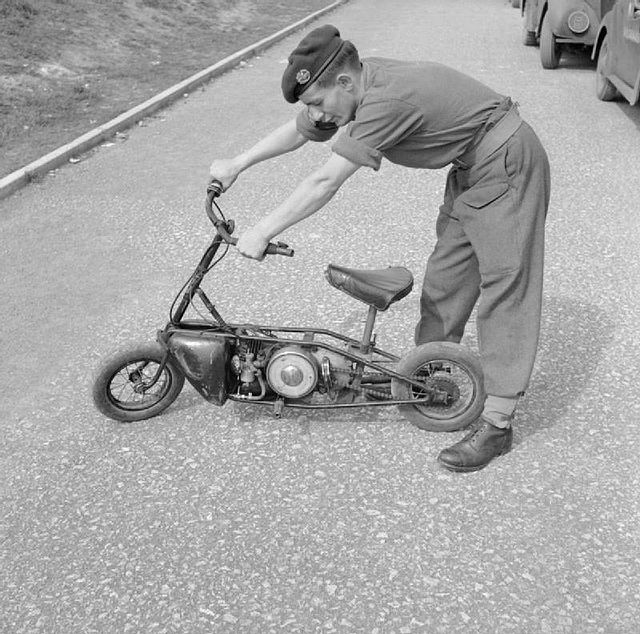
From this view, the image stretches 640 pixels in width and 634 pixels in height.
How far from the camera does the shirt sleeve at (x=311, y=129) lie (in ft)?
9.92

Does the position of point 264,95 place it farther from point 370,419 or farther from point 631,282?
point 370,419

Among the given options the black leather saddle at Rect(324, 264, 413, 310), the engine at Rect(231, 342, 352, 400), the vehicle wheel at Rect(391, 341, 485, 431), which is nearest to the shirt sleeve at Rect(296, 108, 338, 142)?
the black leather saddle at Rect(324, 264, 413, 310)

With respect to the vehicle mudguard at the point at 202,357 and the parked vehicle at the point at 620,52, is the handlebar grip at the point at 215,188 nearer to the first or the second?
the vehicle mudguard at the point at 202,357

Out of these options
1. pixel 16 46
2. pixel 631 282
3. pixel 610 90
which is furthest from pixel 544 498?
pixel 16 46

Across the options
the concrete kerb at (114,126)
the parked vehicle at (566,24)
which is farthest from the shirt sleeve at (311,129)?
the parked vehicle at (566,24)

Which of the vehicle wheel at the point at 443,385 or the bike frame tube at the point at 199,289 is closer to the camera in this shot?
the bike frame tube at the point at 199,289

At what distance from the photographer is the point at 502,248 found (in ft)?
9.69

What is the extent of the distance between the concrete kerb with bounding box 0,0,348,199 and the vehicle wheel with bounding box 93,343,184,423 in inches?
135

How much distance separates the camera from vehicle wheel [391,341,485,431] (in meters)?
3.30

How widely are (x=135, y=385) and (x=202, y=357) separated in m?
0.45

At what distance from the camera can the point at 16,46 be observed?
984 centimetres

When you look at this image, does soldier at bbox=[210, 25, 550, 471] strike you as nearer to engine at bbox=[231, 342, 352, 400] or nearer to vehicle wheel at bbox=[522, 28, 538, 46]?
engine at bbox=[231, 342, 352, 400]

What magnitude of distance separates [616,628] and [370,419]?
1.41 meters

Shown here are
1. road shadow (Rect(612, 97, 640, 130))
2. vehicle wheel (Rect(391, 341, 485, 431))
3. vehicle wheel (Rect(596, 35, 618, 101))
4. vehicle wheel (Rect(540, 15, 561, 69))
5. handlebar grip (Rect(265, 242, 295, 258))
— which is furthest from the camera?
vehicle wheel (Rect(540, 15, 561, 69))
